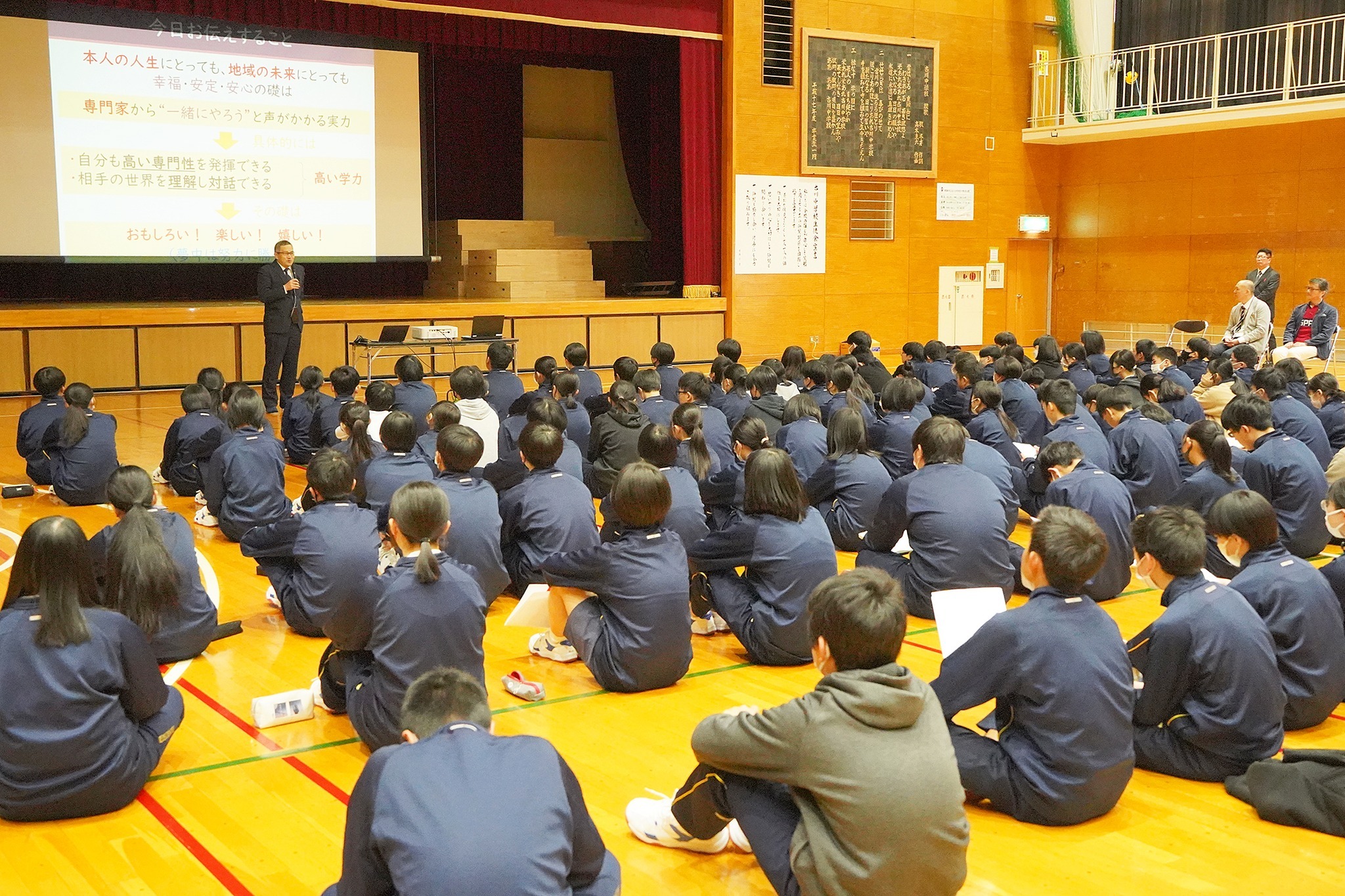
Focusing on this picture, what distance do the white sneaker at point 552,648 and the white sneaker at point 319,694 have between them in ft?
3.08

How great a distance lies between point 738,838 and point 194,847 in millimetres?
1448

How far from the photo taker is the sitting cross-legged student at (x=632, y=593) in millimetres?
4418

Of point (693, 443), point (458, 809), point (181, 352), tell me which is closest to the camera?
point (458, 809)

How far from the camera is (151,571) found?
3.85 m

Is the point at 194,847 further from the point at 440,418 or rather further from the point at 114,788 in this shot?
the point at 440,418

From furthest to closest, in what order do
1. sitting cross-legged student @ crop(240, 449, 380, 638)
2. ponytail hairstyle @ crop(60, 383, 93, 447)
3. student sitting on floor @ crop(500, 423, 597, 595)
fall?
1. ponytail hairstyle @ crop(60, 383, 93, 447)
2. student sitting on floor @ crop(500, 423, 597, 595)
3. sitting cross-legged student @ crop(240, 449, 380, 638)

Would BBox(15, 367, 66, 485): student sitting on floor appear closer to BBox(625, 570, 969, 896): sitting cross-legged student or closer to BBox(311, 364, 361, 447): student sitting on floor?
BBox(311, 364, 361, 447): student sitting on floor

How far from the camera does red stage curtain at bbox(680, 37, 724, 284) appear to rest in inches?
591

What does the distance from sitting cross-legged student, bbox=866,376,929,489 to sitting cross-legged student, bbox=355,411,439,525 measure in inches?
118

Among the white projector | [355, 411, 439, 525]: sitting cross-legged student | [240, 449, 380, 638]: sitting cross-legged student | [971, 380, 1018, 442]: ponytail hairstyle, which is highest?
the white projector

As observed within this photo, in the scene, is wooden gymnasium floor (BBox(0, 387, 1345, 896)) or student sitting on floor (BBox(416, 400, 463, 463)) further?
student sitting on floor (BBox(416, 400, 463, 463))

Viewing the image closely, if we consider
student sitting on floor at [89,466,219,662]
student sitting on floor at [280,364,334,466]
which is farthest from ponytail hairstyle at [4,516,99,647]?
student sitting on floor at [280,364,334,466]

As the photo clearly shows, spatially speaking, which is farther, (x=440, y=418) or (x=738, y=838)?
(x=440, y=418)

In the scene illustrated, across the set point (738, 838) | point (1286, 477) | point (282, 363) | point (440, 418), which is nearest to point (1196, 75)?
point (1286, 477)
